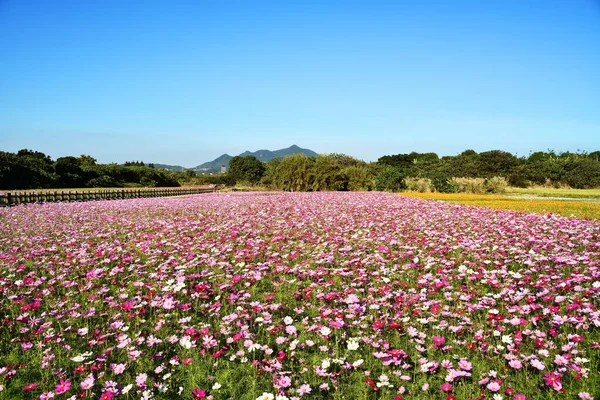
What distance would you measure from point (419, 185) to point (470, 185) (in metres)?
4.33

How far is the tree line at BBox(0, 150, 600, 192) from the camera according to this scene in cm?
3662

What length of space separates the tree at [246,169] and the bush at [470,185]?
226 ft

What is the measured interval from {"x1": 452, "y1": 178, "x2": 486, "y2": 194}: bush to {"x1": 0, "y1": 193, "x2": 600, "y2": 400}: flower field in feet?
88.5

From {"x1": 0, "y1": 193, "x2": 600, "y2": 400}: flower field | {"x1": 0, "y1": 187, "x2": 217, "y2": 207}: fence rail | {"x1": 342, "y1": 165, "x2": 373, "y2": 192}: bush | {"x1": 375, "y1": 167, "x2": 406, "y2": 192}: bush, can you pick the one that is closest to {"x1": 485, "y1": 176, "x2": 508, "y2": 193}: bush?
{"x1": 375, "y1": 167, "x2": 406, "y2": 192}: bush

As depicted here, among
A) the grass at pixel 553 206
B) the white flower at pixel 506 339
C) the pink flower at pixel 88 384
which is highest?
the grass at pixel 553 206

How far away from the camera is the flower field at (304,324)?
127 inches

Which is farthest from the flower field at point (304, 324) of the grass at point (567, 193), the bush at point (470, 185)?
the bush at point (470, 185)

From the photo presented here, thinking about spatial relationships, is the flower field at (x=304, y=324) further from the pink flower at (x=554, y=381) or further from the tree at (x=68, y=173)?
the tree at (x=68, y=173)

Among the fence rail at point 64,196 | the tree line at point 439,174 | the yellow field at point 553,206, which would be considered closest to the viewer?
the yellow field at point 553,206

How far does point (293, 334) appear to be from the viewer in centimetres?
413

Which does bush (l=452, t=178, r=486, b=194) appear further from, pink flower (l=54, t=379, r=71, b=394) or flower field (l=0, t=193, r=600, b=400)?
pink flower (l=54, t=379, r=71, b=394)

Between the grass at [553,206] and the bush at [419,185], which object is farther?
the bush at [419,185]

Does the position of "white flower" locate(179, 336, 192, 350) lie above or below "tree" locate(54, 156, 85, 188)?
below

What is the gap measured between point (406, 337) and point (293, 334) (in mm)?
1210
